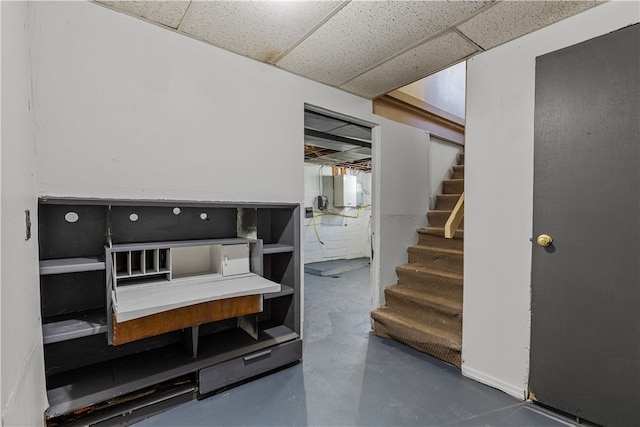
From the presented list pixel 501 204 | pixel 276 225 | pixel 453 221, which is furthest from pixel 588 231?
pixel 276 225

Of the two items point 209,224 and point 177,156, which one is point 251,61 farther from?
point 209,224

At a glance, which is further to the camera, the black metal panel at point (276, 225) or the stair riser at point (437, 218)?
the stair riser at point (437, 218)

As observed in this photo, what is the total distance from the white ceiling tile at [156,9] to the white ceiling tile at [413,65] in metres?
1.27

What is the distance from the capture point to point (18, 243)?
3.17 feet

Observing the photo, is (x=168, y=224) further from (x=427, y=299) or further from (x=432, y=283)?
(x=432, y=283)

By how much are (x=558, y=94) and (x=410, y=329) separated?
6.16 feet

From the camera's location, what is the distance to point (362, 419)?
1.54m

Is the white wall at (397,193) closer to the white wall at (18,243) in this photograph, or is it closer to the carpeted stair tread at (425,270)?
the carpeted stair tread at (425,270)

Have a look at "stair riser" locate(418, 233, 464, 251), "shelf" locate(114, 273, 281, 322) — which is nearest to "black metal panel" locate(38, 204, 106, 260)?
"shelf" locate(114, 273, 281, 322)

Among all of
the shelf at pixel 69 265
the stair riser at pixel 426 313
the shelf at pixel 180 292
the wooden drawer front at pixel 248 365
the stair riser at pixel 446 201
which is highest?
the stair riser at pixel 446 201

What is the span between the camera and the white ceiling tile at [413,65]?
72.4 inches

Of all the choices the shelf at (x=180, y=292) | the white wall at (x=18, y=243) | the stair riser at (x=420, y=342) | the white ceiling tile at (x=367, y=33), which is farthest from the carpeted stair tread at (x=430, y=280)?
the white wall at (x=18, y=243)

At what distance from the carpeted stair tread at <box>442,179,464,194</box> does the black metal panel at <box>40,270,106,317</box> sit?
11.0ft

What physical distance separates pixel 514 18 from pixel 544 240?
125 centimetres
